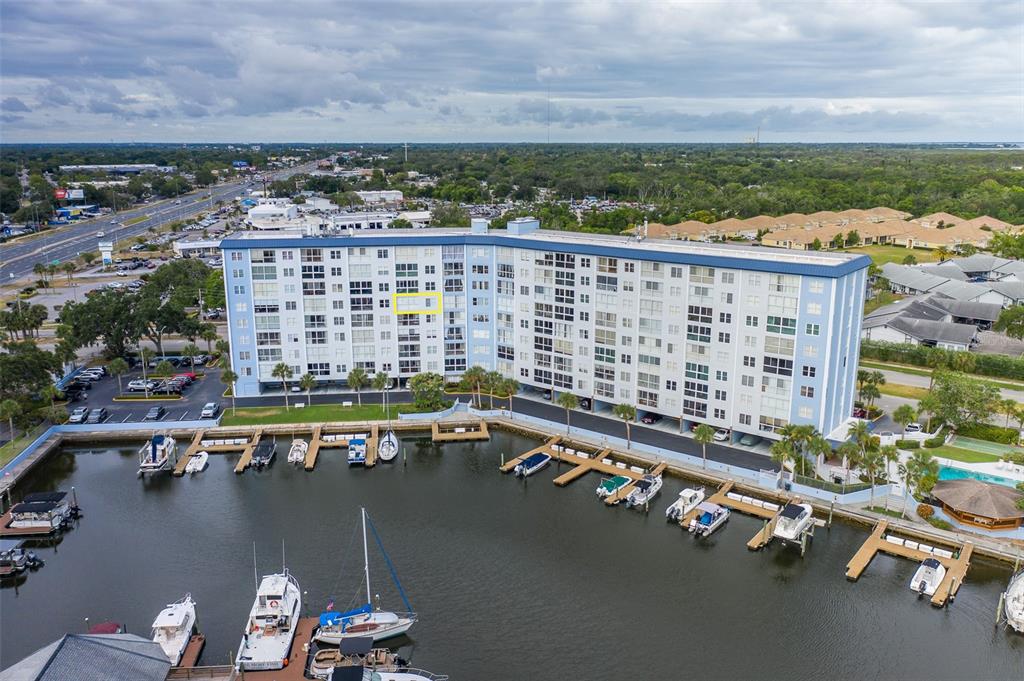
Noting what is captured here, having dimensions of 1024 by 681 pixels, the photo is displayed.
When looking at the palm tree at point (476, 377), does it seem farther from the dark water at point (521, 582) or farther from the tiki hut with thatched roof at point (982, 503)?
the tiki hut with thatched roof at point (982, 503)

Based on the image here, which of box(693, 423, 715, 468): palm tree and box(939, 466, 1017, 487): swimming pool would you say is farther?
→ box(693, 423, 715, 468): palm tree

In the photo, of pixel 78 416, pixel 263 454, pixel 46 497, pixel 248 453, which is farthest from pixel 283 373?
pixel 46 497

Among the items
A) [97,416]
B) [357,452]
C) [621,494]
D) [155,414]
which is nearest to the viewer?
[621,494]

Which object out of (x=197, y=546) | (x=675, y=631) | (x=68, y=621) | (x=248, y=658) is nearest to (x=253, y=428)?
(x=197, y=546)

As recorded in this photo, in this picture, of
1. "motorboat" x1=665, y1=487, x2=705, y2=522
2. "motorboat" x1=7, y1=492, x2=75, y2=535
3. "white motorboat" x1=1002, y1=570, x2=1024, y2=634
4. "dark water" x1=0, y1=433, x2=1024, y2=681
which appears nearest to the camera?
"dark water" x1=0, y1=433, x2=1024, y2=681

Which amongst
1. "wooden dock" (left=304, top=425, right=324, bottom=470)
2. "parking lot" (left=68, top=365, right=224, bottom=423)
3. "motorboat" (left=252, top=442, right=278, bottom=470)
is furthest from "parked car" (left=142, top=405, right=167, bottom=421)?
"wooden dock" (left=304, top=425, right=324, bottom=470)

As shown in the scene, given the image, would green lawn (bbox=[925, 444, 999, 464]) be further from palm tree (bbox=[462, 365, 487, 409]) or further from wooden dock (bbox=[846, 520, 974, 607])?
palm tree (bbox=[462, 365, 487, 409])

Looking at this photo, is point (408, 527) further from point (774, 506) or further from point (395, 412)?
point (774, 506)

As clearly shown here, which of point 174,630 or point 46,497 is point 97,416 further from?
point 174,630
